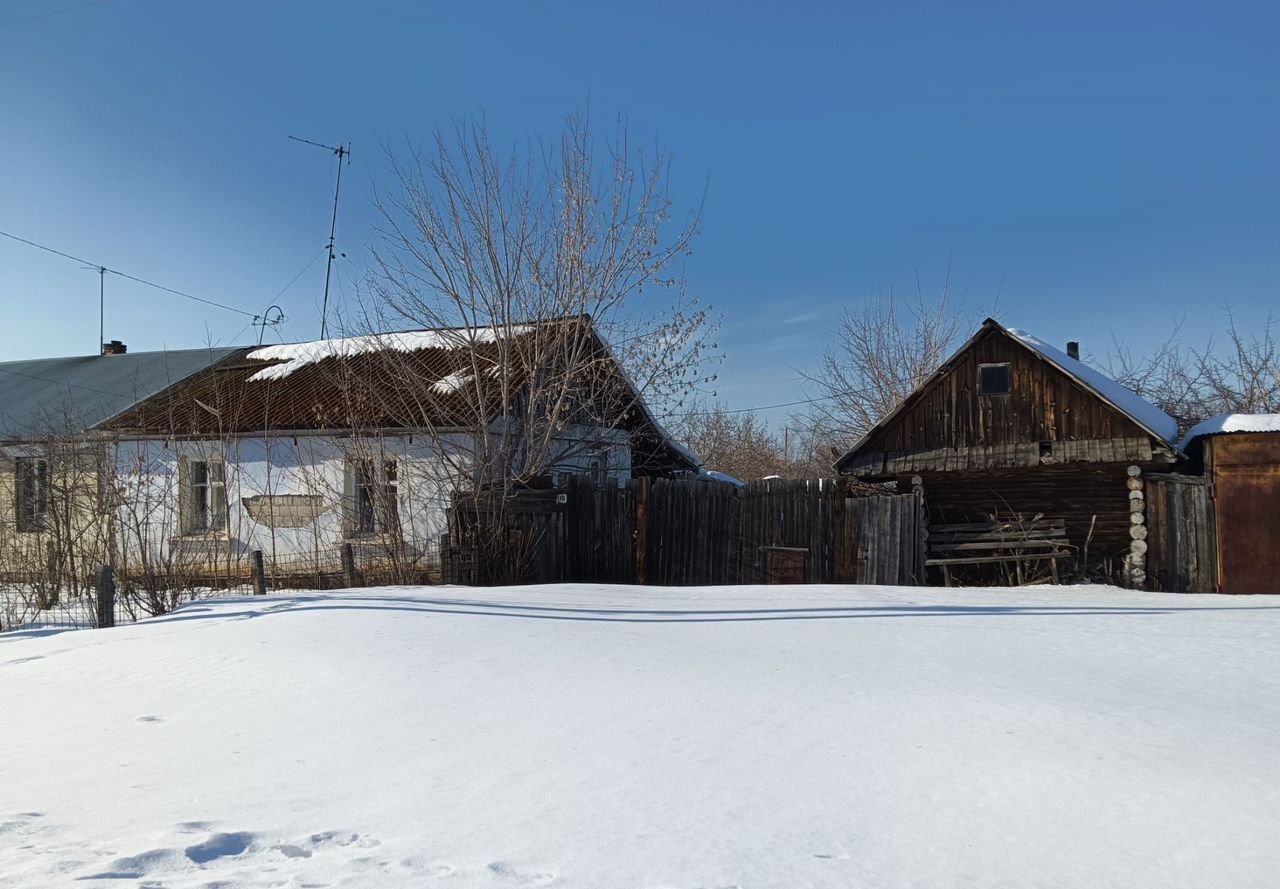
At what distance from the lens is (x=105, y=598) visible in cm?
911

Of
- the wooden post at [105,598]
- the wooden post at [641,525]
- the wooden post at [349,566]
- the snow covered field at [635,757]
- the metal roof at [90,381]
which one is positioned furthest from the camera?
the metal roof at [90,381]

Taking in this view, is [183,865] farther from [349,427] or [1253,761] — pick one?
[349,427]

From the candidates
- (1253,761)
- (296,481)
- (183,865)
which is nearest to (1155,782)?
(1253,761)

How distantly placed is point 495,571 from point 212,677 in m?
8.03

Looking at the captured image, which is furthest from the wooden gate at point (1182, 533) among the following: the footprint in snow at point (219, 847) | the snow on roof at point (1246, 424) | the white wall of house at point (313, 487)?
the footprint in snow at point (219, 847)

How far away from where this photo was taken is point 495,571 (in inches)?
546

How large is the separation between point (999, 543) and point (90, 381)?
75.0ft

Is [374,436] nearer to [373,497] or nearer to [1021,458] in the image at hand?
[373,497]

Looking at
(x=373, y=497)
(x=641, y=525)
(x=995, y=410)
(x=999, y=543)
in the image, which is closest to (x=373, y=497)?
Answer: (x=373, y=497)

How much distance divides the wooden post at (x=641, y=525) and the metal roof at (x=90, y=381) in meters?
12.5

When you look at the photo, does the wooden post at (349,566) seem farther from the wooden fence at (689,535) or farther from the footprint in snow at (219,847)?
the footprint in snow at (219,847)

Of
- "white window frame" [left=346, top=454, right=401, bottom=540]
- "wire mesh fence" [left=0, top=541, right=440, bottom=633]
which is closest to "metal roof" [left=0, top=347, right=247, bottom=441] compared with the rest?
"white window frame" [left=346, top=454, right=401, bottom=540]

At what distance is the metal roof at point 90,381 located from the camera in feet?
73.4

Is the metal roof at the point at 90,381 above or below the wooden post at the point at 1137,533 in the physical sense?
above
